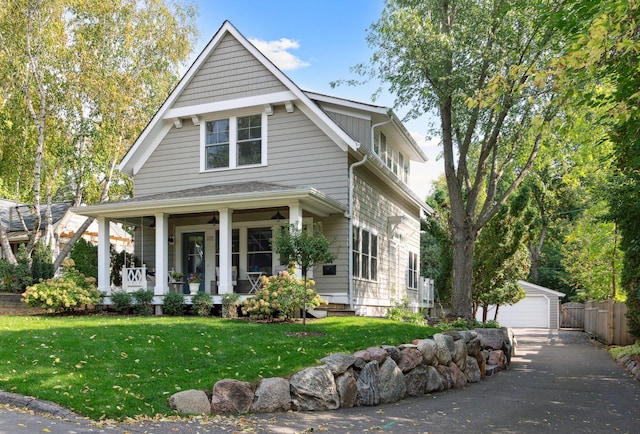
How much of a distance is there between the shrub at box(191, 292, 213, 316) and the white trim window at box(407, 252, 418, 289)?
31.6ft

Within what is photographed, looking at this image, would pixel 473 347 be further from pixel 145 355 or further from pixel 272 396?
pixel 145 355

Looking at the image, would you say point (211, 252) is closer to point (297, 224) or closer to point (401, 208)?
point (297, 224)

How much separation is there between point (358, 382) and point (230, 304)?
18.0 ft

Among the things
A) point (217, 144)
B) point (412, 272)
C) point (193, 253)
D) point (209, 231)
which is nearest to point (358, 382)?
point (209, 231)

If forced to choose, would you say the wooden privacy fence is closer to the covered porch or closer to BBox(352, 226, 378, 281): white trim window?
BBox(352, 226, 378, 281): white trim window

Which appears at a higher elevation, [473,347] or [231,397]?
[231,397]

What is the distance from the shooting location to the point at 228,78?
1591 centimetres

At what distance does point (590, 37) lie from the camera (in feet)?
16.1

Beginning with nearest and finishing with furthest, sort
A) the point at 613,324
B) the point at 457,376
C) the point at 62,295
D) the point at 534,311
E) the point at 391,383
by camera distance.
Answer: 1. the point at 391,383
2. the point at 457,376
3. the point at 62,295
4. the point at 613,324
5. the point at 534,311

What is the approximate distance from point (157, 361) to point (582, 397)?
23.4ft

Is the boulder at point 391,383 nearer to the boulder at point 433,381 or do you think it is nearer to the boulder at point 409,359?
the boulder at point 409,359

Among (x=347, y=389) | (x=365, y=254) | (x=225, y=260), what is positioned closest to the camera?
(x=347, y=389)

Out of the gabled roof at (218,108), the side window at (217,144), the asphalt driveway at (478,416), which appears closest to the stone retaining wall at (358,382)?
the asphalt driveway at (478,416)

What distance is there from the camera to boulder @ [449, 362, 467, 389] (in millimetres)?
10406
